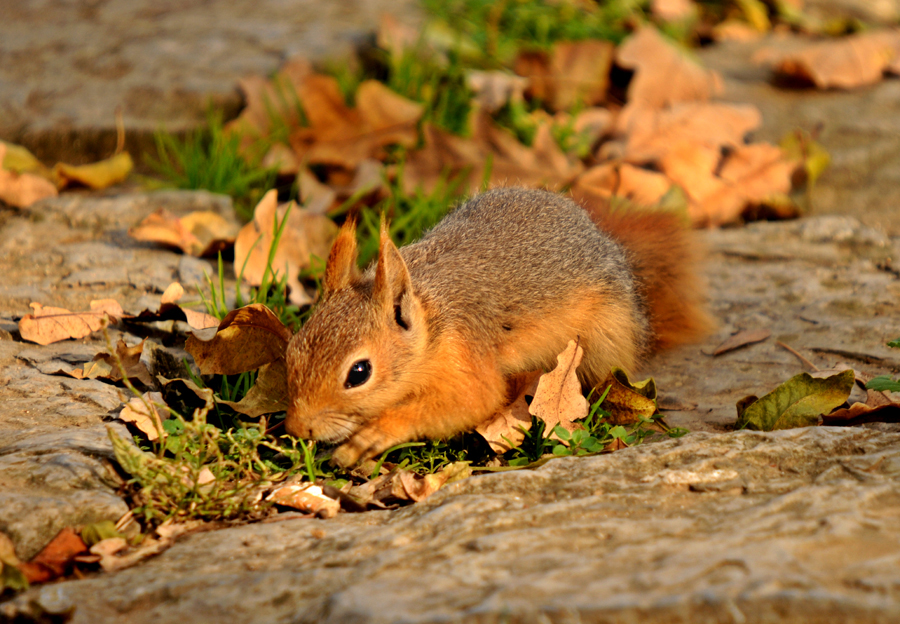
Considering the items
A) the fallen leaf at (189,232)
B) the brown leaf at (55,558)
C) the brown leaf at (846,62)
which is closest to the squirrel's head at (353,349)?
the brown leaf at (55,558)

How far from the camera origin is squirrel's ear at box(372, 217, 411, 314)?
224cm

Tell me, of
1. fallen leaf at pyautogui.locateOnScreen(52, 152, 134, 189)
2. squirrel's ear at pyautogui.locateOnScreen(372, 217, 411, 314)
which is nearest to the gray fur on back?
squirrel's ear at pyautogui.locateOnScreen(372, 217, 411, 314)

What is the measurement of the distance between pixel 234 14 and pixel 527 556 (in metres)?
4.78

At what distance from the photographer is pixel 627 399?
2.48 metres

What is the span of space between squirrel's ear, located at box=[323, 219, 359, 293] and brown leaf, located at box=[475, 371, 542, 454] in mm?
597

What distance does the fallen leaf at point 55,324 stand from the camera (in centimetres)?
258

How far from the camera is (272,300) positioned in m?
3.02

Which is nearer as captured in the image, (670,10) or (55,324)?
(55,324)

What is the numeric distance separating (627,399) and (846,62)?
396 cm

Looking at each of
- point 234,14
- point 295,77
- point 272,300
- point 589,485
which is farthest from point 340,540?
point 234,14

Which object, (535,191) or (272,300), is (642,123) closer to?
(535,191)

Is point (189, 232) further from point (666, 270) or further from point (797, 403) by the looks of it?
point (797, 403)

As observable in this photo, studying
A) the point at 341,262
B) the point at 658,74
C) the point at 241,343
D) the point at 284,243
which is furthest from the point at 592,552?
the point at 658,74

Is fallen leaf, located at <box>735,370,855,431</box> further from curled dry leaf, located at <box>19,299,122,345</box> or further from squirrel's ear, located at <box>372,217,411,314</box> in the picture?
curled dry leaf, located at <box>19,299,122,345</box>
